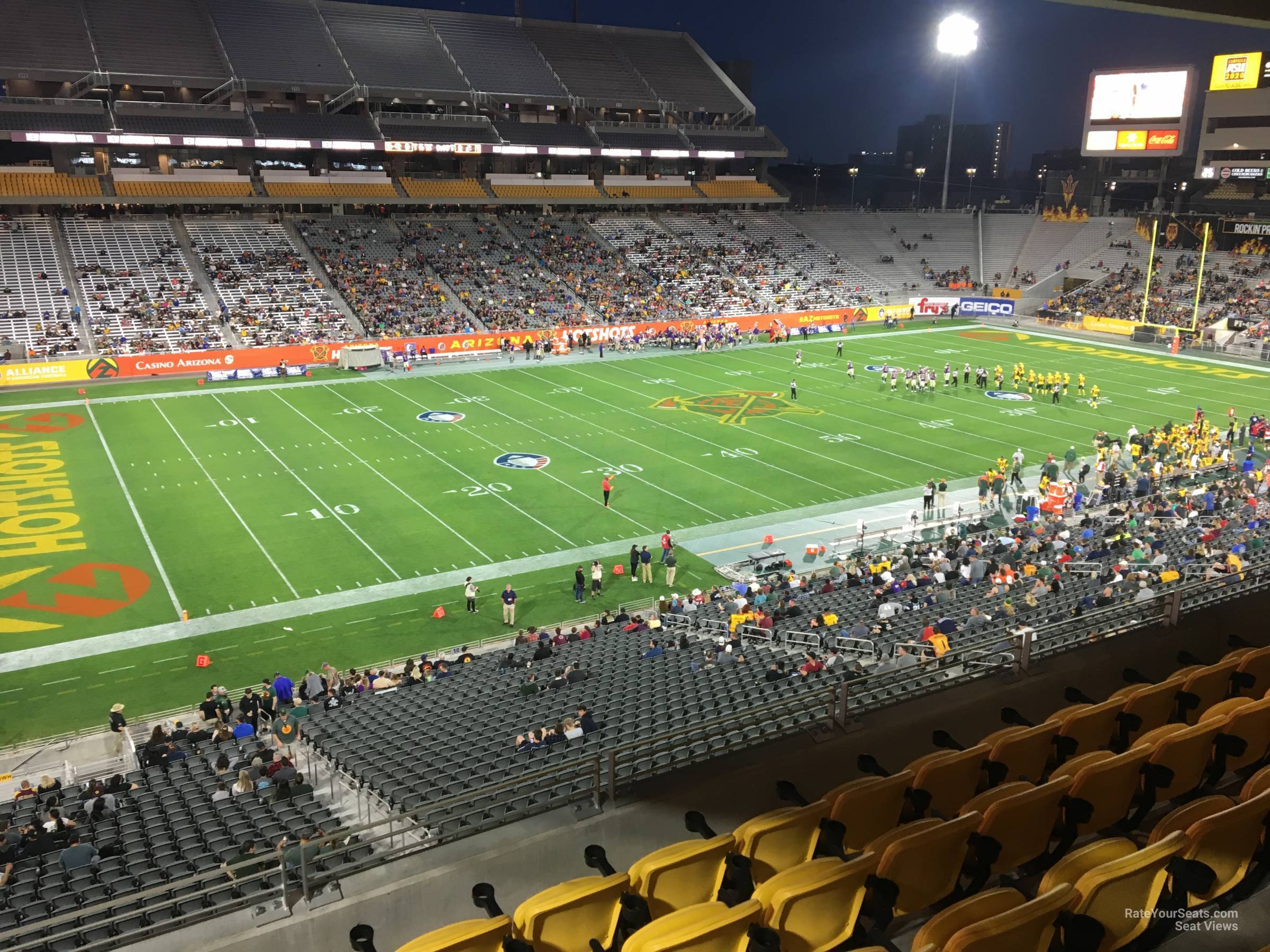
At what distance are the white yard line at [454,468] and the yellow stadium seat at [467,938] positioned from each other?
20.1m

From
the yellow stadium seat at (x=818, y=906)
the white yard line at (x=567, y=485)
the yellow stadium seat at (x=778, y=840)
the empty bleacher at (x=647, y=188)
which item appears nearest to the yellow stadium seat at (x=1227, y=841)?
the yellow stadium seat at (x=818, y=906)

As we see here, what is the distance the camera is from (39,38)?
184 ft

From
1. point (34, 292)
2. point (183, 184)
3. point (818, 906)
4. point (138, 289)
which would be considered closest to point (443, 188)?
point (183, 184)

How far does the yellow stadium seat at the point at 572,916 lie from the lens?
17.3 feet

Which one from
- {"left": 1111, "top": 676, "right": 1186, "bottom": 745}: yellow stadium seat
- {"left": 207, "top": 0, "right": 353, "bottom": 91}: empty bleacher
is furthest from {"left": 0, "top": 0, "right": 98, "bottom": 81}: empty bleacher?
{"left": 1111, "top": 676, "right": 1186, "bottom": 745}: yellow stadium seat

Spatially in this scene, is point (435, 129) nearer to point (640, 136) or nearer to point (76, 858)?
point (640, 136)

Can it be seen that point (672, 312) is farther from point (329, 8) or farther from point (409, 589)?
point (409, 589)

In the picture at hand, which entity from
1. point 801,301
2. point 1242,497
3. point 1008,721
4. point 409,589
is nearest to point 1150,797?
point 1008,721

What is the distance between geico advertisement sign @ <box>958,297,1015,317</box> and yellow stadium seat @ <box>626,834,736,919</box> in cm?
6619

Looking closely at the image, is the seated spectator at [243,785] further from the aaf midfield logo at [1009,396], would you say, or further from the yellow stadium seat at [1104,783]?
the aaf midfield logo at [1009,396]

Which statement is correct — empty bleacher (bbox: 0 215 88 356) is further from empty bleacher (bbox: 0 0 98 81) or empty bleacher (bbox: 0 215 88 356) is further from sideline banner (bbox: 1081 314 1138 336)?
sideline banner (bbox: 1081 314 1138 336)

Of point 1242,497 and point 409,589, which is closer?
point 409,589

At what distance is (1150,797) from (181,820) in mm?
9774

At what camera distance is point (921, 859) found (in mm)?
5520
